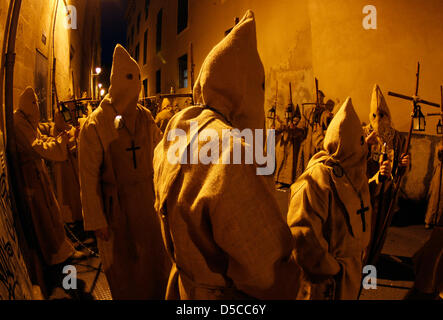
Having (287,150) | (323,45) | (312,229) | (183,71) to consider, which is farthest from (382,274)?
(183,71)

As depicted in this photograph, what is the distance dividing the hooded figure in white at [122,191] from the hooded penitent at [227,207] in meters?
1.37

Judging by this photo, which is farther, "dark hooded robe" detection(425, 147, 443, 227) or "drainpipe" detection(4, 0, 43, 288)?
"dark hooded robe" detection(425, 147, 443, 227)

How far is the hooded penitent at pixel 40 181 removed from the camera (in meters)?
3.10

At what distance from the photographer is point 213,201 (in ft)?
3.09

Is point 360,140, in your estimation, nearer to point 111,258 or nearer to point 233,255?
point 233,255

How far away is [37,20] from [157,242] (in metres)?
2.57

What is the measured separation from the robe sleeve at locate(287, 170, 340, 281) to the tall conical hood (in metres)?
0.38

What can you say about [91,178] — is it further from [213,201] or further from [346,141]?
[346,141]

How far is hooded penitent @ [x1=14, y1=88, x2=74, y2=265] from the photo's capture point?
3100mm

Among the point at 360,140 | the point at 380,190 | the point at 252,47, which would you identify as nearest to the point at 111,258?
the point at 252,47

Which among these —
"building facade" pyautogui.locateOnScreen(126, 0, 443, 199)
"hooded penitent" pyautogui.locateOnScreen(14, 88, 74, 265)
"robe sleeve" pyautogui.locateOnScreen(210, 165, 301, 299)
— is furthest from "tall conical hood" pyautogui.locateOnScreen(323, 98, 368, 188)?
"building facade" pyautogui.locateOnScreen(126, 0, 443, 199)

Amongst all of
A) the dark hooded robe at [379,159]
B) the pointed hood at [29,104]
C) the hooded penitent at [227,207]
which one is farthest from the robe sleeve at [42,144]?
the dark hooded robe at [379,159]

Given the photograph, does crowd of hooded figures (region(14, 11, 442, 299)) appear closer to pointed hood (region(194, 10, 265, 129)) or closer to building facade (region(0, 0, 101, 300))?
pointed hood (region(194, 10, 265, 129))
